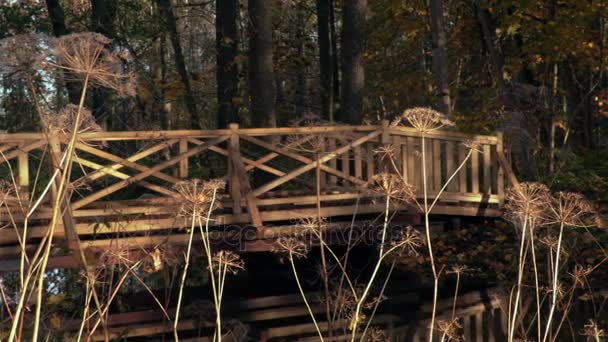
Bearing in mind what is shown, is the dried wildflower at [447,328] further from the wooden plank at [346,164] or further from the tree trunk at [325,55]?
the tree trunk at [325,55]

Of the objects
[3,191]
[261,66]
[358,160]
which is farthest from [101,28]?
[3,191]

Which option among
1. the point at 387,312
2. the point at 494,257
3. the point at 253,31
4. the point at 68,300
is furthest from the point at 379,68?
the point at 68,300

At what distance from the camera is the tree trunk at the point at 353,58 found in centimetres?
1388

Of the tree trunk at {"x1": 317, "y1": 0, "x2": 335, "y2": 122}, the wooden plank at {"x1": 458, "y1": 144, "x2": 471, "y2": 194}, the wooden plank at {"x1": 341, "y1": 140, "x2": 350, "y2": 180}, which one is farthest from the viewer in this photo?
the tree trunk at {"x1": 317, "y1": 0, "x2": 335, "y2": 122}

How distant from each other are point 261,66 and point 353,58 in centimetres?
185

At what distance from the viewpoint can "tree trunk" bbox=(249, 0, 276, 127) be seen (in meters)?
12.8

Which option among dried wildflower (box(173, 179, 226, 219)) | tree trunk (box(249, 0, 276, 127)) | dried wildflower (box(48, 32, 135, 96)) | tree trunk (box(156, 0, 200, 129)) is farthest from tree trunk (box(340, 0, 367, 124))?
dried wildflower (box(48, 32, 135, 96))

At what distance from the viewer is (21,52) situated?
3.85 meters

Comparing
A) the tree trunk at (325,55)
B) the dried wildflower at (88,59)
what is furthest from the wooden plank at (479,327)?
the tree trunk at (325,55)

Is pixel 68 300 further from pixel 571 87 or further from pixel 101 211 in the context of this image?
pixel 571 87

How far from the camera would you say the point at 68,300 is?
8.37 m

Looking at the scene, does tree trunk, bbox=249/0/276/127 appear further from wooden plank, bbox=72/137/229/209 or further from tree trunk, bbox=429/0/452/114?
wooden plank, bbox=72/137/229/209

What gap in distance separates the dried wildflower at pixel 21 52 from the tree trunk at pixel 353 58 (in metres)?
10.1

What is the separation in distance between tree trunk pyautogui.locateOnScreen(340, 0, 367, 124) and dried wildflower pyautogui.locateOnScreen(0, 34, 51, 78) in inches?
399
